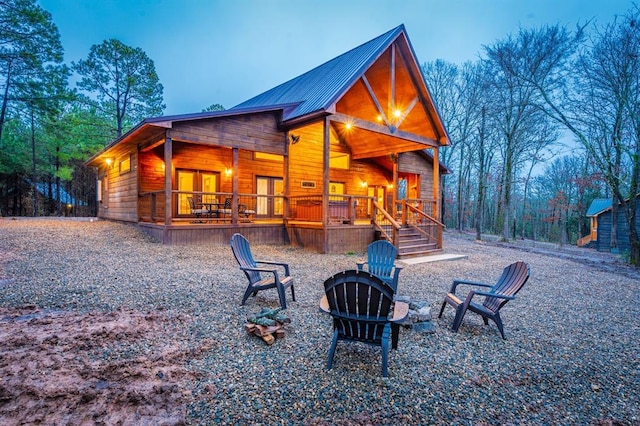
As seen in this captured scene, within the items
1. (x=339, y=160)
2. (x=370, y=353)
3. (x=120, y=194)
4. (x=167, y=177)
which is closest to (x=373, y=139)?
(x=339, y=160)

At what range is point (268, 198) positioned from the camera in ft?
42.0

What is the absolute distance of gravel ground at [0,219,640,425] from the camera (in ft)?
7.66

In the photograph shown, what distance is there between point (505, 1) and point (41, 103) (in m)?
110

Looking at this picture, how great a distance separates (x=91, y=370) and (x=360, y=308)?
2.33m

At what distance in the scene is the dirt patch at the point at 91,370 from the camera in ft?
6.97

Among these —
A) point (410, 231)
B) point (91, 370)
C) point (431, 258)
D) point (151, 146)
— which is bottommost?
point (431, 258)

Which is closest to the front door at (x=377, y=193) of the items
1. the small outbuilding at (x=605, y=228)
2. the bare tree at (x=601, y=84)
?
the bare tree at (x=601, y=84)

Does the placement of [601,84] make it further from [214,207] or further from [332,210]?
[214,207]

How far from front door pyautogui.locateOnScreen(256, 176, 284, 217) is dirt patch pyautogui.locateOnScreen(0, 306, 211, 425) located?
9.02m

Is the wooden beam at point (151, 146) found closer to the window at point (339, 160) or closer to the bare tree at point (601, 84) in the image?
the window at point (339, 160)

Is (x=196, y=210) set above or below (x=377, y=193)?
below

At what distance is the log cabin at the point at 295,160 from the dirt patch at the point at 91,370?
18.1ft

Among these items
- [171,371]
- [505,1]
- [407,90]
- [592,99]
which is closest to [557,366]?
[171,371]

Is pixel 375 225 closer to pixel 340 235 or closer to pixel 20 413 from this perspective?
pixel 340 235
